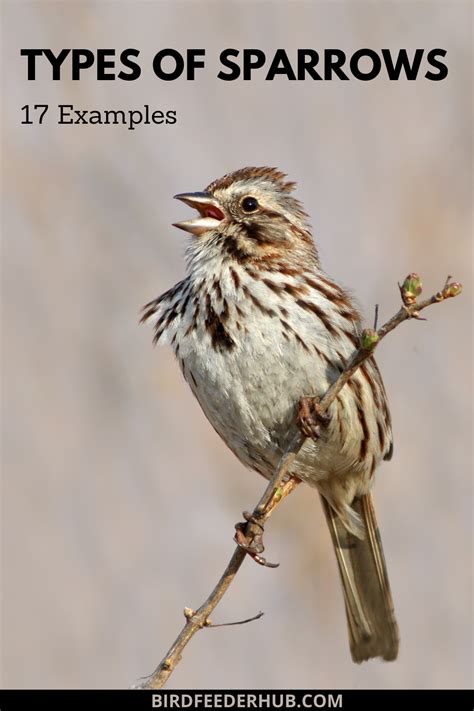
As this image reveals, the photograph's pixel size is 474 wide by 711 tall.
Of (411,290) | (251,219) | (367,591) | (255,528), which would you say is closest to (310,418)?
(255,528)

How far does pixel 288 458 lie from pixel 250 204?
1524mm

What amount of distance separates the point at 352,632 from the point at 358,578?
10.5 inches

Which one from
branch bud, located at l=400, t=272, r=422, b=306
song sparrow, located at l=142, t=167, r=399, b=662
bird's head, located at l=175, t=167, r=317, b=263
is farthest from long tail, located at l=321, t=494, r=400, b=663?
branch bud, located at l=400, t=272, r=422, b=306

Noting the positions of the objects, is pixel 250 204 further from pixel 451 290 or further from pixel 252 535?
pixel 451 290

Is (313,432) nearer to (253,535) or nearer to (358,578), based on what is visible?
(253,535)

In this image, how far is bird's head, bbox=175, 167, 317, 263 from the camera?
16.1 ft

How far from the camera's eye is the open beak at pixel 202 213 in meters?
4.92

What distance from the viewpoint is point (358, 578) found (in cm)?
561

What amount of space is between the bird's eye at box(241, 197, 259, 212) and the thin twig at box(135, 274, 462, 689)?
1260mm

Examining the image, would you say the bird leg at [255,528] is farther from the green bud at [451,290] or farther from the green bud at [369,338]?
the green bud at [451,290]

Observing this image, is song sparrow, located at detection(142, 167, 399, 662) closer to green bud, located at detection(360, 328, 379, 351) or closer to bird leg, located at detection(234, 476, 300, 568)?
bird leg, located at detection(234, 476, 300, 568)

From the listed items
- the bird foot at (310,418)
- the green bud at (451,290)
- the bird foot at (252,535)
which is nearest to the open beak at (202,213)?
the bird foot at (310,418)

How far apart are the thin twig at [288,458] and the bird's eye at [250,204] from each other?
1260 mm

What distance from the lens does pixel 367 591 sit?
559 centimetres
